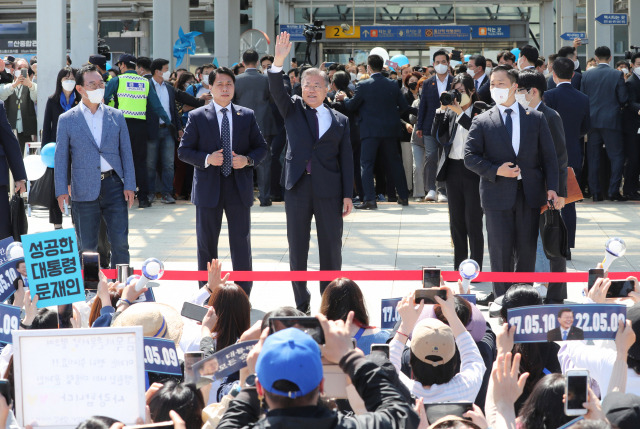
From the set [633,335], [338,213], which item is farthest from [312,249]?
[633,335]

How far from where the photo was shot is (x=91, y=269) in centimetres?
523

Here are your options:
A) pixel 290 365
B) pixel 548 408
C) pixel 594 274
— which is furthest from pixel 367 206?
pixel 290 365

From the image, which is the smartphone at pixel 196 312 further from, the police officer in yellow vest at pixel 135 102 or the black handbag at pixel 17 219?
the police officer in yellow vest at pixel 135 102

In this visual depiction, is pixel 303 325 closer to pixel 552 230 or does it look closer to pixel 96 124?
pixel 552 230

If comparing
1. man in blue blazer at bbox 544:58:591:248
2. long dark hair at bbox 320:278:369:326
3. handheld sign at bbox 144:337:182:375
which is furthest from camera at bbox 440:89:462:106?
handheld sign at bbox 144:337:182:375

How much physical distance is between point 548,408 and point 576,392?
1.11ft

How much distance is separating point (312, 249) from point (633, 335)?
695cm

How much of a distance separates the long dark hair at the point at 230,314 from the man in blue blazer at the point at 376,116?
8042 mm

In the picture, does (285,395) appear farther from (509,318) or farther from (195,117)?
(195,117)

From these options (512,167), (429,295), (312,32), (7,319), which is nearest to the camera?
→ (429,295)

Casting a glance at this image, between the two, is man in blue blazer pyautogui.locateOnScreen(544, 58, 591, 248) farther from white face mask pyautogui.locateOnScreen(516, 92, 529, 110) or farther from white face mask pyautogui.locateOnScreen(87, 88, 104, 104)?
white face mask pyautogui.locateOnScreen(87, 88, 104, 104)

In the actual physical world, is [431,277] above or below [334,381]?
above

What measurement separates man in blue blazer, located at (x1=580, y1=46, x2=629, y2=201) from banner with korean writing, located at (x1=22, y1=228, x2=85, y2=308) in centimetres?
985

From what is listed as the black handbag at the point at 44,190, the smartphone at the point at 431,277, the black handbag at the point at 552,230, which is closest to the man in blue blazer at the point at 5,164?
the black handbag at the point at 44,190
